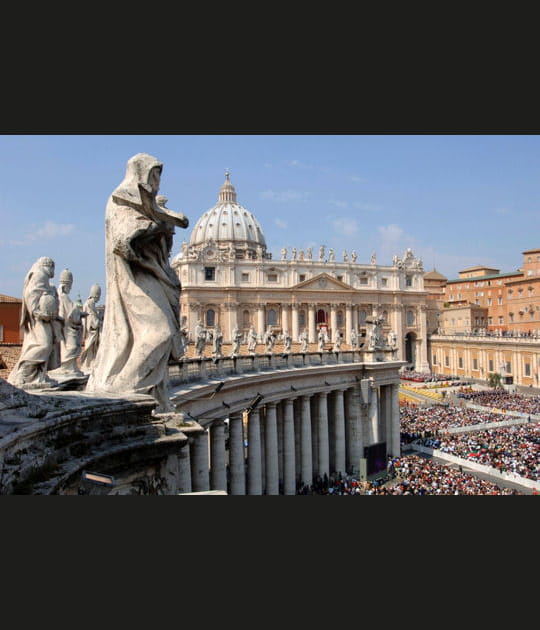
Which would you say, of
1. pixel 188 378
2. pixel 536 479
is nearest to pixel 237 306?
pixel 536 479

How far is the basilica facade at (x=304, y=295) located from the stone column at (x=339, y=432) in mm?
47155

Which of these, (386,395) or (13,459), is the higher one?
(13,459)

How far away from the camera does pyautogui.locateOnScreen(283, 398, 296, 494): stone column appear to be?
27656 millimetres

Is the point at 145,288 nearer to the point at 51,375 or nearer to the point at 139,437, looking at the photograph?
the point at 139,437

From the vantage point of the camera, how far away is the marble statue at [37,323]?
31.8ft

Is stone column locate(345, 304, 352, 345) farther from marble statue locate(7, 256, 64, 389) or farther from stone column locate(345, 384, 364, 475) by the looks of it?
marble statue locate(7, 256, 64, 389)

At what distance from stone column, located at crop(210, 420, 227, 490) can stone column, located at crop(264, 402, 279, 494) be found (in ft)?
20.6

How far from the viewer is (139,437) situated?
6855 millimetres

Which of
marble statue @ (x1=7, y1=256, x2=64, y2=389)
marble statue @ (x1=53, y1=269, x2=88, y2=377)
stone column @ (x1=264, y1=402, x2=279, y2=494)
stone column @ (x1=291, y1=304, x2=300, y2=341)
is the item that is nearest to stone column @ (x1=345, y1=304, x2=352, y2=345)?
stone column @ (x1=291, y1=304, x2=300, y2=341)

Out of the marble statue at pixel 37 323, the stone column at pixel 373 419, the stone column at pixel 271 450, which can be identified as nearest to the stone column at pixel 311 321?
the stone column at pixel 373 419

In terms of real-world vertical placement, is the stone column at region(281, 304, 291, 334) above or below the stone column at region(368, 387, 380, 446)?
above

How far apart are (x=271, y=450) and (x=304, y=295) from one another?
66336 mm

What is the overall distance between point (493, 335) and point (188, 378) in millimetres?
73225

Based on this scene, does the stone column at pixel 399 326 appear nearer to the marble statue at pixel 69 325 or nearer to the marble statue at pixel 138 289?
the marble statue at pixel 69 325
